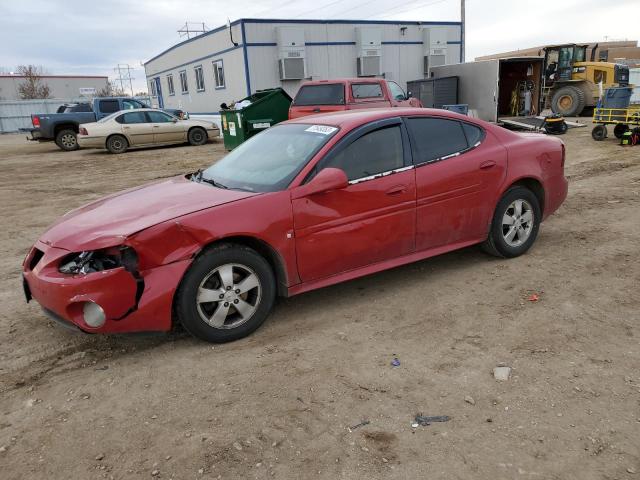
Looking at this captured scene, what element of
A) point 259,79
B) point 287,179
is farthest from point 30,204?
point 259,79

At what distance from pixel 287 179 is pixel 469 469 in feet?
7.45

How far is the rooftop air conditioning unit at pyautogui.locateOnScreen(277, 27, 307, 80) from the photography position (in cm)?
2102

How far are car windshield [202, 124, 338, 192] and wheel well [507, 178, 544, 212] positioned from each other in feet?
6.73

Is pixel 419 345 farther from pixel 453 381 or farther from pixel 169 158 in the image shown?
pixel 169 158

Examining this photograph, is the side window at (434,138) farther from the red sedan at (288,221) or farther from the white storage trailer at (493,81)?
the white storage trailer at (493,81)

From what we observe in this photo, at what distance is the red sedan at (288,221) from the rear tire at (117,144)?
543 inches

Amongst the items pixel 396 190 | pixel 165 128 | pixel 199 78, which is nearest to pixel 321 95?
pixel 165 128

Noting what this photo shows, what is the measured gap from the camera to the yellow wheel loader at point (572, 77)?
66.5 ft

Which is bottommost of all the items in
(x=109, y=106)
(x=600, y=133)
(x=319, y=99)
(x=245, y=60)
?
(x=600, y=133)

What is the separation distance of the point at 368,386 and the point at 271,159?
2054mm

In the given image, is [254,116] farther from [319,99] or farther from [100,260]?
[100,260]

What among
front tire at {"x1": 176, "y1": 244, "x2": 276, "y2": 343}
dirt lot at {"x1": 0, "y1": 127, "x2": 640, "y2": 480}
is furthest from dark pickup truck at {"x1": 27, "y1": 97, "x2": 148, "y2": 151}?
front tire at {"x1": 176, "y1": 244, "x2": 276, "y2": 343}

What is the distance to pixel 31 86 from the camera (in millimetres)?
61312

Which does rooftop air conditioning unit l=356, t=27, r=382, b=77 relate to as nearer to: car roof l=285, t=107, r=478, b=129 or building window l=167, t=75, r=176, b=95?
building window l=167, t=75, r=176, b=95
